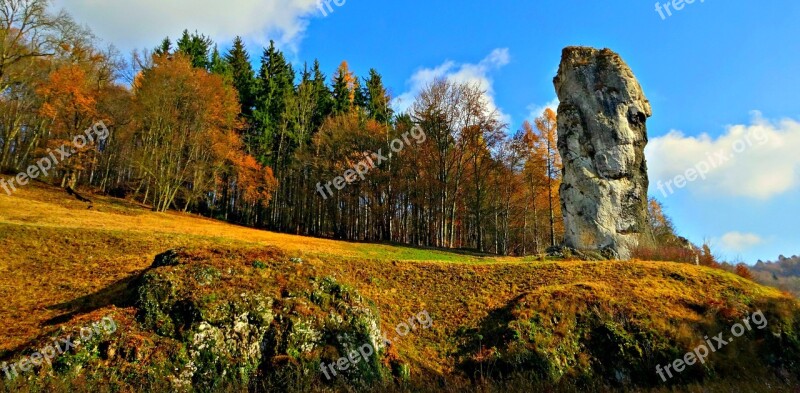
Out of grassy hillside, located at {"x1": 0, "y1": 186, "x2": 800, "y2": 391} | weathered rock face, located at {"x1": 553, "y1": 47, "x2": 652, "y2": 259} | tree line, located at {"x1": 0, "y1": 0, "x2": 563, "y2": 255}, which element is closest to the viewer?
grassy hillside, located at {"x1": 0, "y1": 186, "x2": 800, "y2": 391}

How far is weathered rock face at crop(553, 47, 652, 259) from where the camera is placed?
2094 centimetres

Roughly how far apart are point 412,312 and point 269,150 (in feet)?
113

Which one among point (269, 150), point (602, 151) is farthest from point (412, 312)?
point (269, 150)

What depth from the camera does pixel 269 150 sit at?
1690 inches

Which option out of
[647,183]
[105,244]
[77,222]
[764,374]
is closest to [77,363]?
[105,244]

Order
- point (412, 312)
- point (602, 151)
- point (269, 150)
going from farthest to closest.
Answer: point (269, 150) → point (602, 151) → point (412, 312)

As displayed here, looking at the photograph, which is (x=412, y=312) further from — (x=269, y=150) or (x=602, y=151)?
(x=269, y=150)

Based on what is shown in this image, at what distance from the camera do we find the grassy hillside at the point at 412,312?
757cm

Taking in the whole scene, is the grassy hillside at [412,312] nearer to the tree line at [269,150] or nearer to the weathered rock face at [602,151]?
the weathered rock face at [602,151]

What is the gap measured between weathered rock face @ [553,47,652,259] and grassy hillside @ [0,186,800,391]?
493cm

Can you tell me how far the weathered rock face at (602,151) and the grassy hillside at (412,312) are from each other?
4930 mm

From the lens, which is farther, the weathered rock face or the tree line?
the tree line

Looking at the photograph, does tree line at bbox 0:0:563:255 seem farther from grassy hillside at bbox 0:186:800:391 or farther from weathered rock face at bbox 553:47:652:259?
grassy hillside at bbox 0:186:800:391

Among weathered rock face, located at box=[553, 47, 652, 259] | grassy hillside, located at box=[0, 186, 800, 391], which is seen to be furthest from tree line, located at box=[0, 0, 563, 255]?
grassy hillside, located at box=[0, 186, 800, 391]
